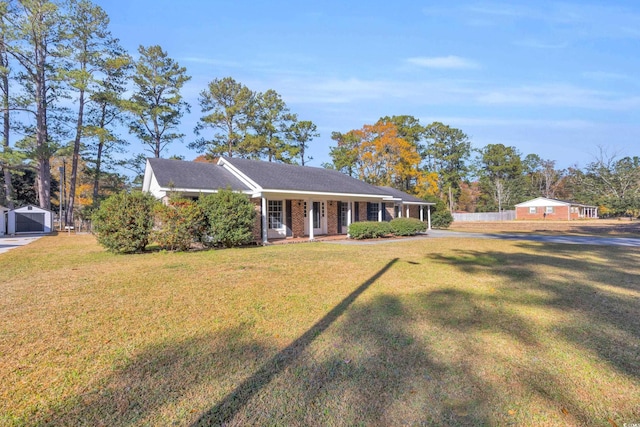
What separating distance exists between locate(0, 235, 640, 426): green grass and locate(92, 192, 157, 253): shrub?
3815mm

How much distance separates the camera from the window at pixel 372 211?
2011cm

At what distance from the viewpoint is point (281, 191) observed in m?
14.2

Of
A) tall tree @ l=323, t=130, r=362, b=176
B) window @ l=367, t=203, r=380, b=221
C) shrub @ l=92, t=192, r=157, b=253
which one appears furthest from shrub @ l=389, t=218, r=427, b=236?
tall tree @ l=323, t=130, r=362, b=176

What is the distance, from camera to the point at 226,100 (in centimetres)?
3097

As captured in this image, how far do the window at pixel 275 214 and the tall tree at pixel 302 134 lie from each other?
2006 cm

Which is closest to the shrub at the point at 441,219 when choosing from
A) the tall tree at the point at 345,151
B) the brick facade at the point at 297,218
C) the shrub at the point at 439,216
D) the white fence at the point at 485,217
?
the shrub at the point at 439,216

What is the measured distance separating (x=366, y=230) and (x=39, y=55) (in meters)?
27.9

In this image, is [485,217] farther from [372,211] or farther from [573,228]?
[372,211]

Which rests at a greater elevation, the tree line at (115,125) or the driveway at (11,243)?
the tree line at (115,125)

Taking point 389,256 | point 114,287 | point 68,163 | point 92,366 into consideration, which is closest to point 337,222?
point 389,256

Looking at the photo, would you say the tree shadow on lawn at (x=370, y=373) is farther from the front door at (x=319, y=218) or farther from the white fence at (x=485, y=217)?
the white fence at (x=485, y=217)

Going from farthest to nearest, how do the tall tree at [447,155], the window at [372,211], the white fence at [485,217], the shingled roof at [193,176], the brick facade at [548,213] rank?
the tall tree at [447,155]
the white fence at [485,217]
the brick facade at [548,213]
the window at [372,211]
the shingled roof at [193,176]

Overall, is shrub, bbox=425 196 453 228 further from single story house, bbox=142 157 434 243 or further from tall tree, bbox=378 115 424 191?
tall tree, bbox=378 115 424 191

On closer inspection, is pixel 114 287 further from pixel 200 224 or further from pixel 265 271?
pixel 200 224
